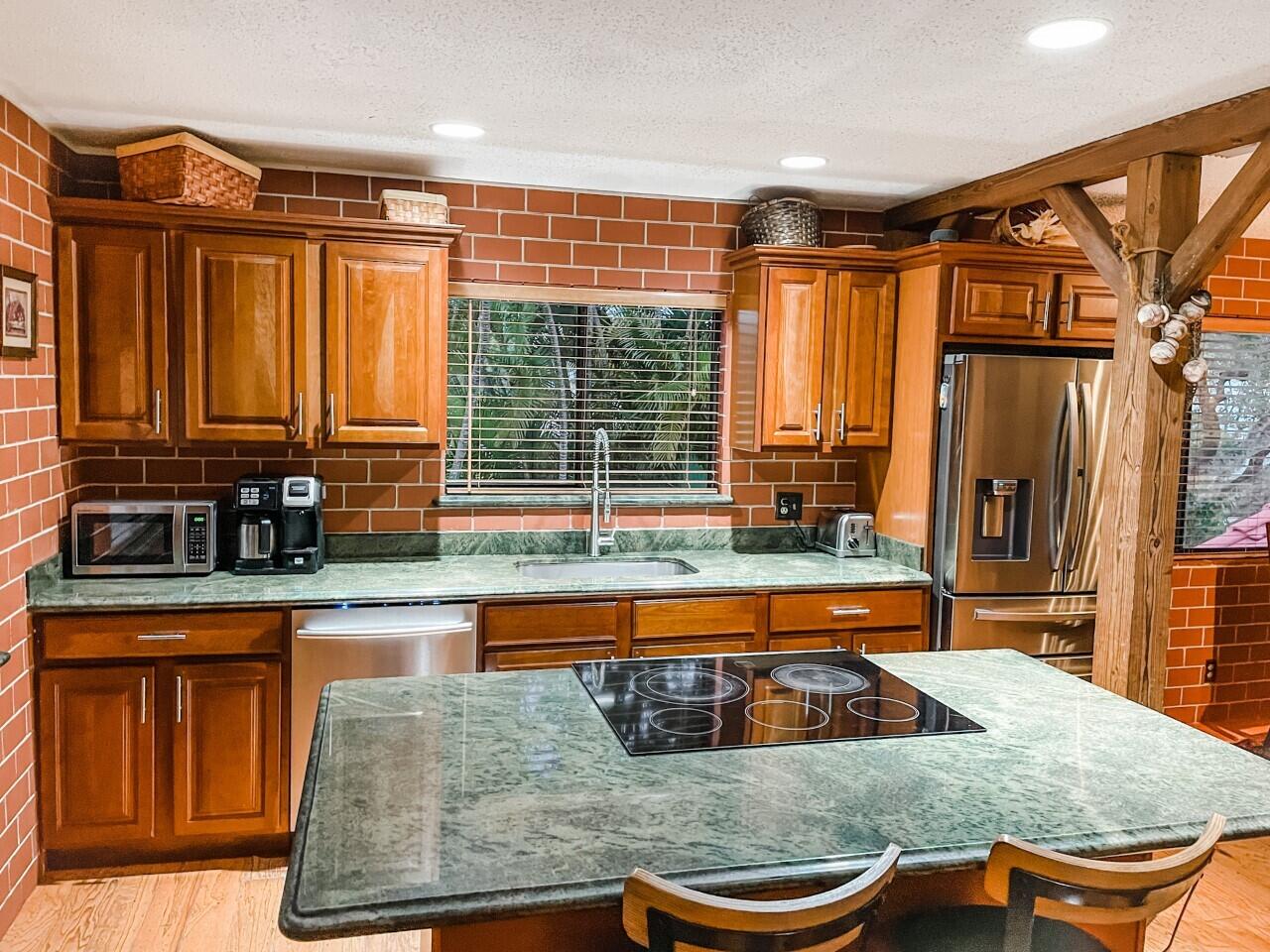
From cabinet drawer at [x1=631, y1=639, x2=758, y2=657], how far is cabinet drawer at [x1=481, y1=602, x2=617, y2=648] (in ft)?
0.40

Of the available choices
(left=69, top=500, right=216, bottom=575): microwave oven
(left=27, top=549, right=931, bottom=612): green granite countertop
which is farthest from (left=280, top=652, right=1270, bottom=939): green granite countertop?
(left=69, top=500, right=216, bottom=575): microwave oven

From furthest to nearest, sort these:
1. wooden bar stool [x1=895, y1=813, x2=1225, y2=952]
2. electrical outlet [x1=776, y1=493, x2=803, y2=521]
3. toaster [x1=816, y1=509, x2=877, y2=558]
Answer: electrical outlet [x1=776, y1=493, x2=803, y2=521]
toaster [x1=816, y1=509, x2=877, y2=558]
wooden bar stool [x1=895, y1=813, x2=1225, y2=952]

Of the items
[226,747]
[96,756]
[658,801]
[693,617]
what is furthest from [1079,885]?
[96,756]

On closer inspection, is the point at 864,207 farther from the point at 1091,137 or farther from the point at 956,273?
the point at 1091,137

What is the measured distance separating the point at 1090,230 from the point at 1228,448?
2.32 m

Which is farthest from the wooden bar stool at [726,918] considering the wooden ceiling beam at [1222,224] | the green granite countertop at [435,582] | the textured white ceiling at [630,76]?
the wooden ceiling beam at [1222,224]

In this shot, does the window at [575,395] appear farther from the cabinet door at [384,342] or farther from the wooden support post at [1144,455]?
the wooden support post at [1144,455]

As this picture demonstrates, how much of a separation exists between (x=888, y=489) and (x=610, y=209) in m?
1.67

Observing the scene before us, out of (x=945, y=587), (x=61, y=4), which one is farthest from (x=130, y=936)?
(x=945, y=587)

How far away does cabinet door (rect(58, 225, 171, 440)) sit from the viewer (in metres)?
3.24

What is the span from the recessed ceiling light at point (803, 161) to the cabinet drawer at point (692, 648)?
1773 mm

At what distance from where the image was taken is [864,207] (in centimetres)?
427

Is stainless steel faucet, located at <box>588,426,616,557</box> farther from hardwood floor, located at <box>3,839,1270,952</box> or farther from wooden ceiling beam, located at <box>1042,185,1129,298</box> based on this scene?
wooden ceiling beam, located at <box>1042,185,1129,298</box>

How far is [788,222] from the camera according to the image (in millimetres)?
3891
